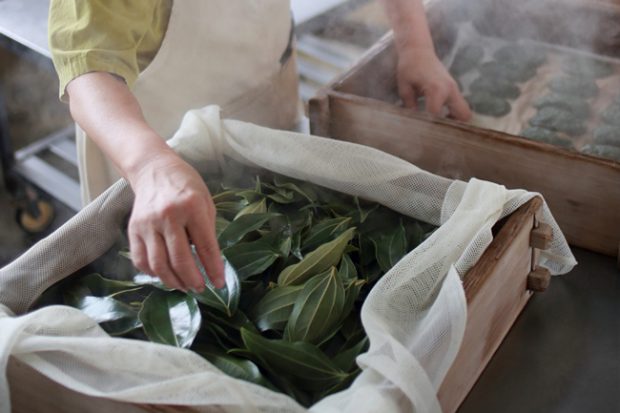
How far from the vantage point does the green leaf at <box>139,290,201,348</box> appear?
0.90m

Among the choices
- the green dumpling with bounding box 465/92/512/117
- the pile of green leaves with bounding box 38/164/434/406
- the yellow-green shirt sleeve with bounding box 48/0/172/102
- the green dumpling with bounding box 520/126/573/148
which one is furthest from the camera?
the green dumpling with bounding box 465/92/512/117

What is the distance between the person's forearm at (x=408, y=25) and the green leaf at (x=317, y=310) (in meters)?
0.63

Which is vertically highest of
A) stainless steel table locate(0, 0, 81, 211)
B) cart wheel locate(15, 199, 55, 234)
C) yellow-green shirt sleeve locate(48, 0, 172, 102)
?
yellow-green shirt sleeve locate(48, 0, 172, 102)

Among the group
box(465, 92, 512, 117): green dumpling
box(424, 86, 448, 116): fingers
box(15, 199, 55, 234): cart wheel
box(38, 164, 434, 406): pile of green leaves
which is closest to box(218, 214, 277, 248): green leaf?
box(38, 164, 434, 406): pile of green leaves

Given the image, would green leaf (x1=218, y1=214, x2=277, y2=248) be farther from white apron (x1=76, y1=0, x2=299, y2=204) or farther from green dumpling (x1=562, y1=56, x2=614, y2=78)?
green dumpling (x1=562, y1=56, x2=614, y2=78)

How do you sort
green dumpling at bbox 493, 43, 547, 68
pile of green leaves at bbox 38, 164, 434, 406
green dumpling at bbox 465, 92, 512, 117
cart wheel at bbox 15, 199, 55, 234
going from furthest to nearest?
1. cart wheel at bbox 15, 199, 55, 234
2. green dumpling at bbox 493, 43, 547, 68
3. green dumpling at bbox 465, 92, 512, 117
4. pile of green leaves at bbox 38, 164, 434, 406

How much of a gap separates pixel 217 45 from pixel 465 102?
0.48 m

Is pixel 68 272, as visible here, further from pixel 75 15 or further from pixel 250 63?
pixel 250 63

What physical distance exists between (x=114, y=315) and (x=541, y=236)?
58 centimetres

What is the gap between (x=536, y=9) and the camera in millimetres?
1613

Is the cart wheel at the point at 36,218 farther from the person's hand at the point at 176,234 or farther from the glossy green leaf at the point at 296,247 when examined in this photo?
the person's hand at the point at 176,234

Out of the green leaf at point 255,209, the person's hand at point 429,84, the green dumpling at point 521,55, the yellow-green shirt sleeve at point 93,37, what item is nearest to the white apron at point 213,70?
the yellow-green shirt sleeve at point 93,37

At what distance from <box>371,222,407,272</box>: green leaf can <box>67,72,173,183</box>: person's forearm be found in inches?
12.6

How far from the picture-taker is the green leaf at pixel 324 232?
3.45 ft
